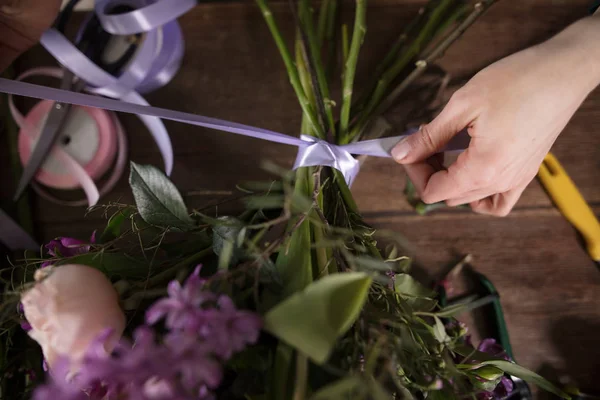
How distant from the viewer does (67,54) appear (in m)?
0.50

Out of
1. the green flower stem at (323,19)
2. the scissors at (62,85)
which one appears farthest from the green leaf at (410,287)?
the scissors at (62,85)

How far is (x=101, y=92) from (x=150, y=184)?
25 centimetres

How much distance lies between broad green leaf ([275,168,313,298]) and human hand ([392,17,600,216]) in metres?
0.16

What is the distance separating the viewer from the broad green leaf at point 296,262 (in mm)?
305

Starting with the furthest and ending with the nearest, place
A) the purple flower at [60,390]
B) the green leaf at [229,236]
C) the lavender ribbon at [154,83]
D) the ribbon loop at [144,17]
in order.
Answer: the ribbon loop at [144,17]
the lavender ribbon at [154,83]
the green leaf at [229,236]
the purple flower at [60,390]

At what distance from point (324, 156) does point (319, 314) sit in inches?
9.5

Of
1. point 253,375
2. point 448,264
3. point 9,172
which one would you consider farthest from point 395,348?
point 9,172

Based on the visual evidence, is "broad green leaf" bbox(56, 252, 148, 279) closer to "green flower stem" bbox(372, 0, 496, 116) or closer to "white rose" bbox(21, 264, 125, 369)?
"white rose" bbox(21, 264, 125, 369)

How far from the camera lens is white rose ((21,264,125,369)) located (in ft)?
0.73

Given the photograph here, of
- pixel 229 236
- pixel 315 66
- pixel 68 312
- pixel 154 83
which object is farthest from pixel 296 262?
pixel 154 83

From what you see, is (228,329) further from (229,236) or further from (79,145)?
(79,145)

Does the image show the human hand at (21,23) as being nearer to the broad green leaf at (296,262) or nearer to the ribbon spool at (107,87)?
the ribbon spool at (107,87)

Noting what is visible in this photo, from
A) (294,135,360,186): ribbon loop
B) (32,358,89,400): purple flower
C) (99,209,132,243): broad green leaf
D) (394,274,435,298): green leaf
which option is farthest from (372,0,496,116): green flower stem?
(32,358,89,400): purple flower

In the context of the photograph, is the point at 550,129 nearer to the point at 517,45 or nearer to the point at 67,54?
the point at 517,45
